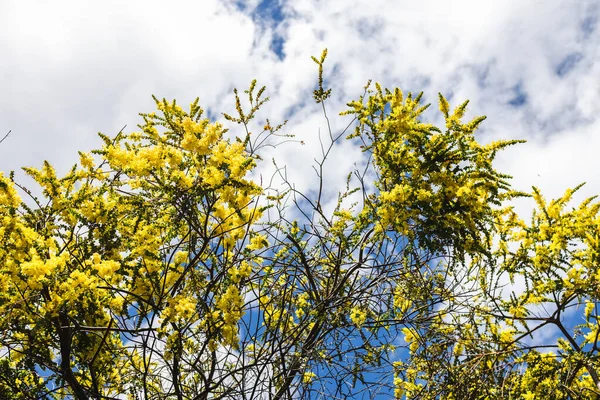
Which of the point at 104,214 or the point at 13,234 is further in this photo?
the point at 104,214

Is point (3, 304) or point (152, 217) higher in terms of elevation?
point (152, 217)

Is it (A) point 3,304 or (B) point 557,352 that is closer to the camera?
(A) point 3,304

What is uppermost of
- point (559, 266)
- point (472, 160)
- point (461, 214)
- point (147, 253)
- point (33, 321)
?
point (559, 266)

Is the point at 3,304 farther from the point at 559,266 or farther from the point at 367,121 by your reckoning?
the point at 559,266

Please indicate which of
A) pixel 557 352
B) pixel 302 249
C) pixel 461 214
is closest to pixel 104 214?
pixel 302 249

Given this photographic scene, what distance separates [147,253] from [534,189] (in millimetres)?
6285

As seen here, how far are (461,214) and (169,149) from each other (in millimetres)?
3259

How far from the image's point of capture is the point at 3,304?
149 inches

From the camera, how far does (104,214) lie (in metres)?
4.23

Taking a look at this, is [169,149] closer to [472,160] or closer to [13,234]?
[13,234]

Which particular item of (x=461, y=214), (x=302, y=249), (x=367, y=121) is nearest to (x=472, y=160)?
(x=461, y=214)

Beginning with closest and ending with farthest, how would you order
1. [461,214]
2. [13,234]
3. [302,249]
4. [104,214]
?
1. [13,234]
2. [104,214]
3. [302,249]
4. [461,214]

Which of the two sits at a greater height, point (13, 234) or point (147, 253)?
point (147, 253)

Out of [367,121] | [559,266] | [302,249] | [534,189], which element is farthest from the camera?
[534,189]
